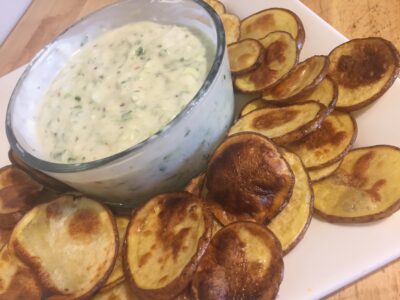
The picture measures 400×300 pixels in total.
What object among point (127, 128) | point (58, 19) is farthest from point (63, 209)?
point (58, 19)

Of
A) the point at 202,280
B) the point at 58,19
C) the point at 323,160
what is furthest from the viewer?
the point at 58,19

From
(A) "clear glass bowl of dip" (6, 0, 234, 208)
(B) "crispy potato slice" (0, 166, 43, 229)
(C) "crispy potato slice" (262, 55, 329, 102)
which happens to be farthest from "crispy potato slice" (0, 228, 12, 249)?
(C) "crispy potato slice" (262, 55, 329, 102)

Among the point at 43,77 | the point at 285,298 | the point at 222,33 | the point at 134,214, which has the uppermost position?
the point at 222,33

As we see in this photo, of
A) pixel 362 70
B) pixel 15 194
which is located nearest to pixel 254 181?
pixel 362 70

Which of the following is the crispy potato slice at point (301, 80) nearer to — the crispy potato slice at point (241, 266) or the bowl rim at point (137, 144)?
the bowl rim at point (137, 144)

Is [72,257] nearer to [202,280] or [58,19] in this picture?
[202,280]

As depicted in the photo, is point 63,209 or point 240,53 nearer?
point 63,209
